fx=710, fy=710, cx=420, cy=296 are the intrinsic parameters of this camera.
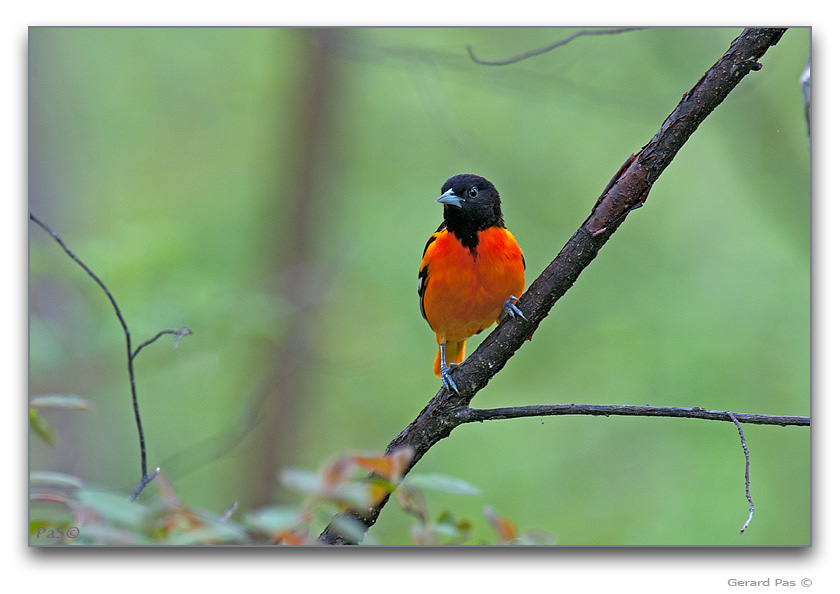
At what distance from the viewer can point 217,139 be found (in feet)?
16.4

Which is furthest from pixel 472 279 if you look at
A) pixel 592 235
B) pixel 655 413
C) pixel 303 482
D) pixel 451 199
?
pixel 303 482

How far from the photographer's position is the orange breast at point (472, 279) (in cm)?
263

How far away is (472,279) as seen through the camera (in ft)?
8.74

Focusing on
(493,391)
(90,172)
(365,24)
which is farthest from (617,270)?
(90,172)

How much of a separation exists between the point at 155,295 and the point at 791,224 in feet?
10.9

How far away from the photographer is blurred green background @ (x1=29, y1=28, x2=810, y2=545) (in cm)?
367

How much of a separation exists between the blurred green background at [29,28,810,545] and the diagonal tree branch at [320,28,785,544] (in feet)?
4.97

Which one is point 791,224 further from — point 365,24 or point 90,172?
point 90,172

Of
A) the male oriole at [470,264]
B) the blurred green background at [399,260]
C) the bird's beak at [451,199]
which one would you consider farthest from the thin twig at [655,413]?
the blurred green background at [399,260]

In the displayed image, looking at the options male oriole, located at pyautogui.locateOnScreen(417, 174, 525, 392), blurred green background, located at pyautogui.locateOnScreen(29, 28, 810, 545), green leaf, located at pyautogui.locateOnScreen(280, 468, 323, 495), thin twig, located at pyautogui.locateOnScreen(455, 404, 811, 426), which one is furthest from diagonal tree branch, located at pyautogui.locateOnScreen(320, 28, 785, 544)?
blurred green background, located at pyautogui.locateOnScreen(29, 28, 810, 545)

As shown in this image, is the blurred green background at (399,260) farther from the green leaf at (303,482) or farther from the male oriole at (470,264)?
the green leaf at (303,482)

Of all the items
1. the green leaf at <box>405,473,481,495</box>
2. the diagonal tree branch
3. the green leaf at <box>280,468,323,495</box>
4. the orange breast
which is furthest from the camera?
the orange breast

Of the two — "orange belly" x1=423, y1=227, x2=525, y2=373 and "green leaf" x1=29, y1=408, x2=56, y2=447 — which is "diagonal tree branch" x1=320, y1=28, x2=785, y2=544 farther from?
"green leaf" x1=29, y1=408, x2=56, y2=447

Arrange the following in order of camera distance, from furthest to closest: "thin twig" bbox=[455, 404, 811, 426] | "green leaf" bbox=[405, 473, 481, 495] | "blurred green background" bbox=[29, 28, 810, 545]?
"blurred green background" bbox=[29, 28, 810, 545] → "thin twig" bbox=[455, 404, 811, 426] → "green leaf" bbox=[405, 473, 481, 495]
